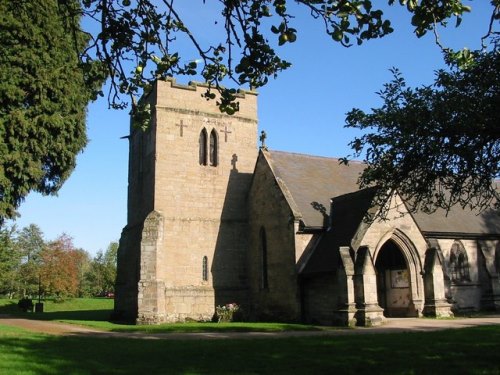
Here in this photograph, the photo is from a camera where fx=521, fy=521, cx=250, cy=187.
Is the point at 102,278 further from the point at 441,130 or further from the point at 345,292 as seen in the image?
the point at 441,130

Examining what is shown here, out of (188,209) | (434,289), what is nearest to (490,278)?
(434,289)

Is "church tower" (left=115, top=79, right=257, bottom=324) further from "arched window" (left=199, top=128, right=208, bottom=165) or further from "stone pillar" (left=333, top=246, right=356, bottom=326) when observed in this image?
"stone pillar" (left=333, top=246, right=356, bottom=326)

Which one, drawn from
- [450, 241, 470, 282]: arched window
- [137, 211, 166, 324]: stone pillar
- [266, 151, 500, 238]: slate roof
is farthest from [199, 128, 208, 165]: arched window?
[450, 241, 470, 282]: arched window

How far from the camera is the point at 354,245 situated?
23.2m

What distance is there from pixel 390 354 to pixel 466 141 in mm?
5378

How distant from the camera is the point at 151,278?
27.3 meters

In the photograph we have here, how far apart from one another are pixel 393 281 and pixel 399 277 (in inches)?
27.6

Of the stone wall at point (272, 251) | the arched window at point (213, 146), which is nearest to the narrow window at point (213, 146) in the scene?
the arched window at point (213, 146)

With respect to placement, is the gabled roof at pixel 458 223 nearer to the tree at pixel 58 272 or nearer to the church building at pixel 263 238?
the church building at pixel 263 238

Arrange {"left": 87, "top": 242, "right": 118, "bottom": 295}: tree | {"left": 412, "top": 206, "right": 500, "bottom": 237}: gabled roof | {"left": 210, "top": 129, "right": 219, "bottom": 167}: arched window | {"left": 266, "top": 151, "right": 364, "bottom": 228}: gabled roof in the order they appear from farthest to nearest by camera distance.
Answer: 1. {"left": 87, "top": 242, "right": 118, "bottom": 295}: tree
2. {"left": 210, "top": 129, "right": 219, "bottom": 167}: arched window
3. {"left": 412, "top": 206, "right": 500, "bottom": 237}: gabled roof
4. {"left": 266, "top": 151, "right": 364, "bottom": 228}: gabled roof

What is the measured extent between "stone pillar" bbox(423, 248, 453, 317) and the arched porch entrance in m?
0.74

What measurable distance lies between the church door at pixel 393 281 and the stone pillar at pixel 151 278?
1177 cm

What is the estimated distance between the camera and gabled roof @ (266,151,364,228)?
89.6 feet

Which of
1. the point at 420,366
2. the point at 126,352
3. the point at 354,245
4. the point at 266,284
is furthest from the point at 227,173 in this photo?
the point at 420,366
